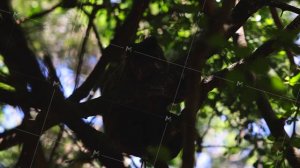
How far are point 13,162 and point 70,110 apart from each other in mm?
477

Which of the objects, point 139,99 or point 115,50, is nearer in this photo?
point 139,99

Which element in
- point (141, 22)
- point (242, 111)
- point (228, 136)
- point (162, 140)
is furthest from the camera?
point (228, 136)

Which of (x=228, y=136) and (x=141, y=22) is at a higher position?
Result: (x=141, y=22)

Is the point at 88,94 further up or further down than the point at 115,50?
further down

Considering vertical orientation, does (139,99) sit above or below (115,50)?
below

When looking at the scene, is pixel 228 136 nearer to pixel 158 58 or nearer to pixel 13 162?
pixel 158 58

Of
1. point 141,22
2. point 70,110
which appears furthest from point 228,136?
point 70,110

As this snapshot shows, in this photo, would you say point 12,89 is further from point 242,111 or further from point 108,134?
point 242,111

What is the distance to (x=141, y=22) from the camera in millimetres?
4309

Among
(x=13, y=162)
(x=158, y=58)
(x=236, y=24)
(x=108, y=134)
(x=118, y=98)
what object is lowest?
(x=13, y=162)

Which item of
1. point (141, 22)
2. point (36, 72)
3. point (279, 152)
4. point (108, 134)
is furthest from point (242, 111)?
point (36, 72)

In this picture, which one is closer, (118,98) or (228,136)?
(118,98)

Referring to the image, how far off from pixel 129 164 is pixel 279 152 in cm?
95

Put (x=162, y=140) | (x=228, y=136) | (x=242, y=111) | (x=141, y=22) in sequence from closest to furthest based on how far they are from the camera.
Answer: (x=162, y=140) < (x=141, y=22) < (x=242, y=111) < (x=228, y=136)
